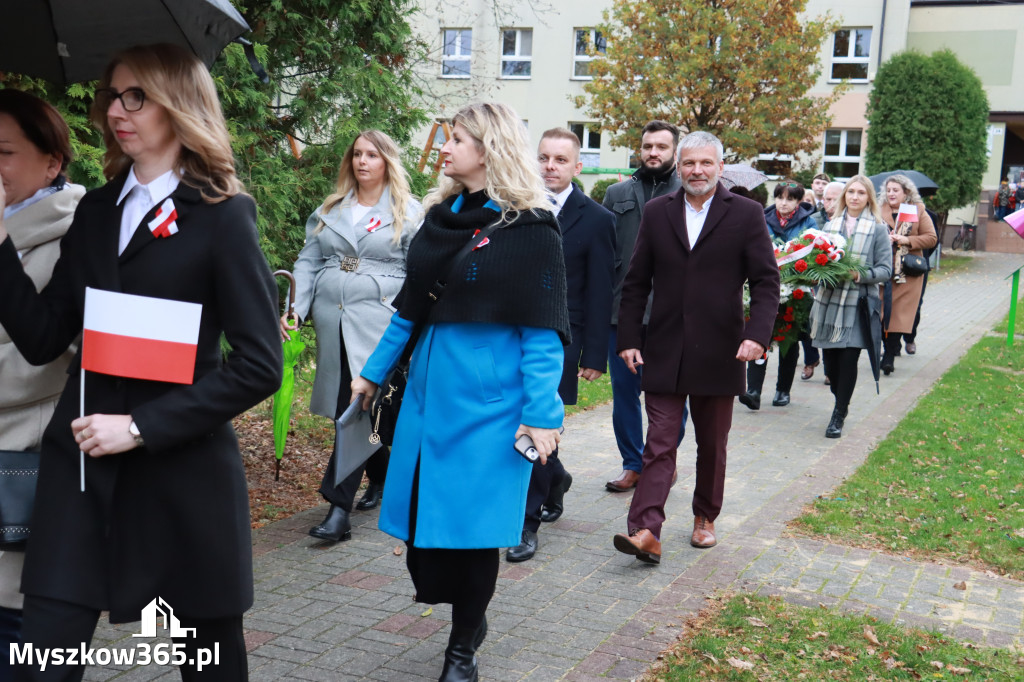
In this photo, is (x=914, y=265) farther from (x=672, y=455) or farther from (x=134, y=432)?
(x=134, y=432)

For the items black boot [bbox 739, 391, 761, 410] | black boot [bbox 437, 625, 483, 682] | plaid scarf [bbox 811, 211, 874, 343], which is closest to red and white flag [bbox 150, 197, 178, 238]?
black boot [bbox 437, 625, 483, 682]

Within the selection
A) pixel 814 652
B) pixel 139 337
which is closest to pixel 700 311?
pixel 814 652

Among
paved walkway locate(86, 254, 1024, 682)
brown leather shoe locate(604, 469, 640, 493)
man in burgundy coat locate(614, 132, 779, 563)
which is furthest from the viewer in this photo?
brown leather shoe locate(604, 469, 640, 493)

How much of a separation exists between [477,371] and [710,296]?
7.94 feet

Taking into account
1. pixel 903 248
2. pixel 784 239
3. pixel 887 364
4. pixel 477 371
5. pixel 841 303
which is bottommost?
pixel 887 364

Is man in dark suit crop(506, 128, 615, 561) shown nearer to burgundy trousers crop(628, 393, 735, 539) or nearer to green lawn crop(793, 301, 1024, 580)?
burgundy trousers crop(628, 393, 735, 539)

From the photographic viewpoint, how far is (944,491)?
771 centimetres

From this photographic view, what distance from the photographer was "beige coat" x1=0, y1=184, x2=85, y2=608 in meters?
3.12

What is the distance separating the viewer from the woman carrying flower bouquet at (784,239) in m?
11.1

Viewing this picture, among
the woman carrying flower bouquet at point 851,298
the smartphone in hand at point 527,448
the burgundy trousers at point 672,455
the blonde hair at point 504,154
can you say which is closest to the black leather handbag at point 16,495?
A: the smartphone in hand at point 527,448

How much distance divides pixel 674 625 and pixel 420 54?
5.05m

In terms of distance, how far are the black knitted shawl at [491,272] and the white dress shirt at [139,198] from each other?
1372mm

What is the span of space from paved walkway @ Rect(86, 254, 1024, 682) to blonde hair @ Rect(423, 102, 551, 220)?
1868mm

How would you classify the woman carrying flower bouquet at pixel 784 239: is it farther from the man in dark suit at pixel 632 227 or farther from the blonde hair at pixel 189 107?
the blonde hair at pixel 189 107
